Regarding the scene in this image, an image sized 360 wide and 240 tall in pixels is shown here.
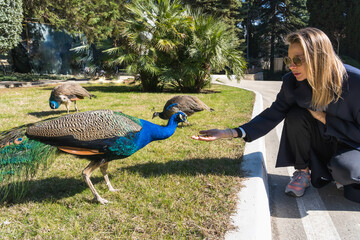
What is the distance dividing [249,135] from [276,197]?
0.71 m

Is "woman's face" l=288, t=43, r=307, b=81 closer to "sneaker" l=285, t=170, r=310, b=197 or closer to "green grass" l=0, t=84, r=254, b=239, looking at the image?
"sneaker" l=285, t=170, r=310, b=197

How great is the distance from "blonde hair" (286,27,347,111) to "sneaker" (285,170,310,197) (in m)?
0.85

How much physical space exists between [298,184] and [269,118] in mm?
772

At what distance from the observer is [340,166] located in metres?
2.39

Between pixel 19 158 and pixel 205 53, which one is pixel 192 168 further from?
pixel 205 53

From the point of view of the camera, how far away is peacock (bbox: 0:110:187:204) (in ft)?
7.70

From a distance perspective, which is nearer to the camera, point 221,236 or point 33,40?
point 221,236

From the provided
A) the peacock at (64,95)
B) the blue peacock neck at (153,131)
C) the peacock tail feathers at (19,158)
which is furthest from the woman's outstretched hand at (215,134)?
Result: the peacock at (64,95)

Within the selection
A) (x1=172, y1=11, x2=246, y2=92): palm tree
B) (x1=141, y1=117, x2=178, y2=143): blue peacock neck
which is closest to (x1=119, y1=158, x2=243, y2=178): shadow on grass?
(x1=141, y1=117, x2=178, y2=143): blue peacock neck

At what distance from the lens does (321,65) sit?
7.38 ft

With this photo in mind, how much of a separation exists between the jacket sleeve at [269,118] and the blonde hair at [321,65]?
0.51 m

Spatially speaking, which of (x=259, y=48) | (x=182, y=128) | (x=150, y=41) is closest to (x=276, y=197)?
(x=182, y=128)

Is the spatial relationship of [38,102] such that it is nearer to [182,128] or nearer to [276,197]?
[182,128]

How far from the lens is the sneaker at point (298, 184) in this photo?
2703 millimetres
